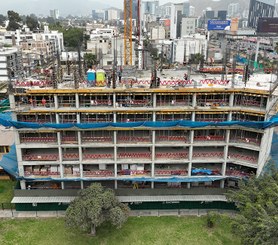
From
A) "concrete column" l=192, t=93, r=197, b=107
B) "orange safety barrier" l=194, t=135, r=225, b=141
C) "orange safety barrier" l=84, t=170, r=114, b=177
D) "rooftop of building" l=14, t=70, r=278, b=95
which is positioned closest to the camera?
"rooftop of building" l=14, t=70, r=278, b=95

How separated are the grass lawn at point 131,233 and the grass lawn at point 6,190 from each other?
4.83 metres

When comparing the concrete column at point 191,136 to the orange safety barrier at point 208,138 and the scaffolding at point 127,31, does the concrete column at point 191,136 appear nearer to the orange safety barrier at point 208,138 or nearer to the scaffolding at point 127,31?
the orange safety barrier at point 208,138

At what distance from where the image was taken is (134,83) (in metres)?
40.1

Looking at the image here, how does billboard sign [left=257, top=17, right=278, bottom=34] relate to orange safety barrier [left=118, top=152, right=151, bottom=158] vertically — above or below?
above

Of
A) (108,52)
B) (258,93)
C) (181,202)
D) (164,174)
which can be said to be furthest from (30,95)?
(108,52)

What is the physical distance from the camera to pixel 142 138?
41.2m

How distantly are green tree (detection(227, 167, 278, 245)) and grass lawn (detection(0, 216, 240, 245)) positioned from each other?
16.6 feet

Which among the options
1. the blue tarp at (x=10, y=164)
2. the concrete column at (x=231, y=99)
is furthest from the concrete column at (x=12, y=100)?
the concrete column at (x=231, y=99)

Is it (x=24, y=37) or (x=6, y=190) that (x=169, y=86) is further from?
(x=24, y=37)

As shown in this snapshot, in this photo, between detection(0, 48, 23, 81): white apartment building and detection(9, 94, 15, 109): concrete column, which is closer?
detection(9, 94, 15, 109): concrete column

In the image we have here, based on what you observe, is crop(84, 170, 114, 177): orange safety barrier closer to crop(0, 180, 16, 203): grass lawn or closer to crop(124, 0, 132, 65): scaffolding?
crop(0, 180, 16, 203): grass lawn

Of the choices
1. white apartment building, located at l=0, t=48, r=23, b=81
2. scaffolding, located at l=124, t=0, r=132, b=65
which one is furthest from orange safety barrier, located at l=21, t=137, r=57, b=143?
scaffolding, located at l=124, t=0, r=132, b=65

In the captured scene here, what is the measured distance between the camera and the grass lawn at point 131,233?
36.5m

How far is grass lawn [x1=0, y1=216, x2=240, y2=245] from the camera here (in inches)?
1437
